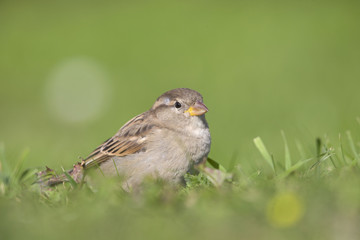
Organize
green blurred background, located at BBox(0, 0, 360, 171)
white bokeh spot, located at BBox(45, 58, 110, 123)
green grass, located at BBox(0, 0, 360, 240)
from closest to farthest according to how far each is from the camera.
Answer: green grass, located at BBox(0, 0, 360, 240)
green blurred background, located at BBox(0, 0, 360, 171)
white bokeh spot, located at BBox(45, 58, 110, 123)

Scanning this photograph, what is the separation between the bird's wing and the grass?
1.08 meters

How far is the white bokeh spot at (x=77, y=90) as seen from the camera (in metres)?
12.7

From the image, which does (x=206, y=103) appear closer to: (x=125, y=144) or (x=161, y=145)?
(x=125, y=144)

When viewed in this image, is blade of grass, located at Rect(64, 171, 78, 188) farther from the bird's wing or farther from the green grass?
the bird's wing

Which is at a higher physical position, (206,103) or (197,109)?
(197,109)

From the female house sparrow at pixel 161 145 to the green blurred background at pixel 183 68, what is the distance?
210 cm

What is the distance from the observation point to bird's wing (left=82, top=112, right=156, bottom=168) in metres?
5.14

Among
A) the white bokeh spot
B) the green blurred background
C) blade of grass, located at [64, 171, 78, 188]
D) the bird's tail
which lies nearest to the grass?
blade of grass, located at [64, 171, 78, 188]

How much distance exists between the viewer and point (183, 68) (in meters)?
13.6

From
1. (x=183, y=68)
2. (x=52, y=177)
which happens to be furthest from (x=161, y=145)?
(x=183, y=68)

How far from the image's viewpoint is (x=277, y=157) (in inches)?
274

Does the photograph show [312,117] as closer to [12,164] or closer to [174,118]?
[174,118]

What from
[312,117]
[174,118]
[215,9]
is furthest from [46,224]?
[215,9]

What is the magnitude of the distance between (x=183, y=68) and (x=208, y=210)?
35.1 ft
